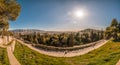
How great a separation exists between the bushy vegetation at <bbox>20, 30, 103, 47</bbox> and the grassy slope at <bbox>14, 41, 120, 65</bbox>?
2.27m

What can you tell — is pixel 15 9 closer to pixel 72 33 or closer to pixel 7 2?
pixel 7 2

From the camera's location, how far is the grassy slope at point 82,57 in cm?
2208

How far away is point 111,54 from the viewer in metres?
23.5

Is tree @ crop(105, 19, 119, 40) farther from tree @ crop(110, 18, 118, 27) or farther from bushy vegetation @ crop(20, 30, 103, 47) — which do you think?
bushy vegetation @ crop(20, 30, 103, 47)

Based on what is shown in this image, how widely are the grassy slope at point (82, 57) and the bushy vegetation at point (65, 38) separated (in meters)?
2.27

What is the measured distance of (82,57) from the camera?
25141 mm

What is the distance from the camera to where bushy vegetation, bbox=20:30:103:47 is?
1104 inches

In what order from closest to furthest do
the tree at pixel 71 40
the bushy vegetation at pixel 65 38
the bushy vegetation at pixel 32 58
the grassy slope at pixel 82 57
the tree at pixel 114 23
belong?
the grassy slope at pixel 82 57 < the bushy vegetation at pixel 32 58 < the tree at pixel 71 40 < the bushy vegetation at pixel 65 38 < the tree at pixel 114 23

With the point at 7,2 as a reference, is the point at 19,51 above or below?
below

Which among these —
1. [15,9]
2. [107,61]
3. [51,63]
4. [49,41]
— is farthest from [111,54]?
[15,9]

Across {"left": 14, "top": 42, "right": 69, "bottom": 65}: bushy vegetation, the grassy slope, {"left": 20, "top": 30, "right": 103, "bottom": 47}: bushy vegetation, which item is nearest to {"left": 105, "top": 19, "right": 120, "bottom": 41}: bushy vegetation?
{"left": 20, "top": 30, "right": 103, "bottom": 47}: bushy vegetation

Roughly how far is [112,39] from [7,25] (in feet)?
46.5

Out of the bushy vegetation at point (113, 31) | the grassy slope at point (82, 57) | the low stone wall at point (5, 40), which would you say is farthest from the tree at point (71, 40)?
the low stone wall at point (5, 40)

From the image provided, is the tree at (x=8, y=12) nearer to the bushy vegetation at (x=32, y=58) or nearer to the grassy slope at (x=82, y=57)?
the bushy vegetation at (x=32, y=58)
